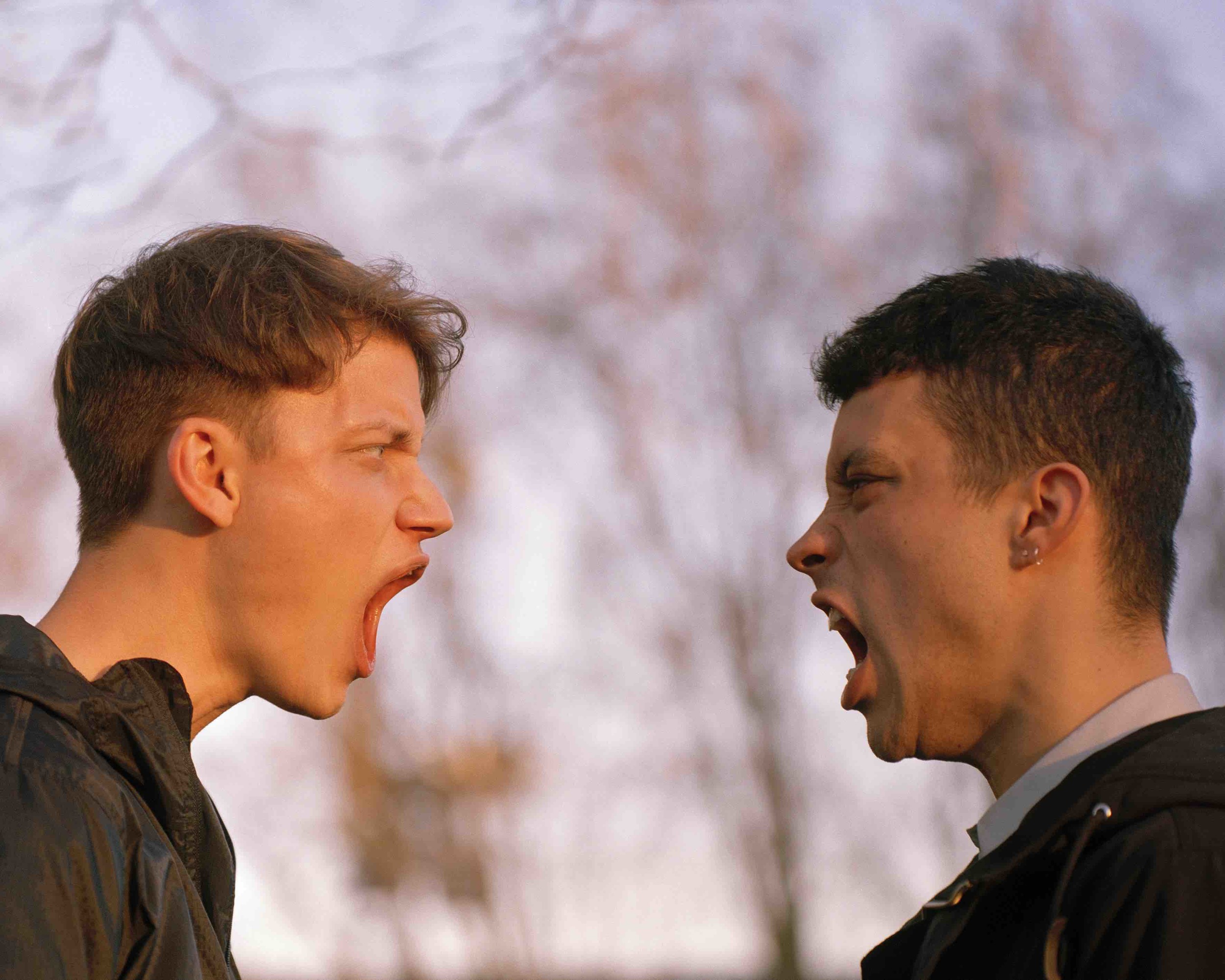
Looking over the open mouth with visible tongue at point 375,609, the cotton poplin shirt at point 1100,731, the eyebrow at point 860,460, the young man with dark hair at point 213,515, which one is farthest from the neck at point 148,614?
the cotton poplin shirt at point 1100,731

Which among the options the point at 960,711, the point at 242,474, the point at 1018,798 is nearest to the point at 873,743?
the point at 960,711

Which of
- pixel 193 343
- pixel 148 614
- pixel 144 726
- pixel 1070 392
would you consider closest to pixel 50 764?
pixel 144 726

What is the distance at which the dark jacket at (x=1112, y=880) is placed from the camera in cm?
162

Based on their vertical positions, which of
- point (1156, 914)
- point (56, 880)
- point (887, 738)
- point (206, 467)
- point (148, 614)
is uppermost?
point (206, 467)

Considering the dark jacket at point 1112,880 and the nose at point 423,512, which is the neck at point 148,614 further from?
the dark jacket at point 1112,880

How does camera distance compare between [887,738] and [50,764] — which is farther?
[887,738]

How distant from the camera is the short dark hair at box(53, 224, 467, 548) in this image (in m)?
2.29

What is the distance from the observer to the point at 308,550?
89.7 inches

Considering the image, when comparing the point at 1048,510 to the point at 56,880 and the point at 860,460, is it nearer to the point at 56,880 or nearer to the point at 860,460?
the point at 860,460

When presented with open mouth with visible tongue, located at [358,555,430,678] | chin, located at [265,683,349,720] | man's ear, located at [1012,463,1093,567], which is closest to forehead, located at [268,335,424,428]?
open mouth with visible tongue, located at [358,555,430,678]

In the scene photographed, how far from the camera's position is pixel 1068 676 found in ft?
6.92

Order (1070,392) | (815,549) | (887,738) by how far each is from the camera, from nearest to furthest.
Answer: (1070,392)
(887,738)
(815,549)

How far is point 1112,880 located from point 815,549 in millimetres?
914

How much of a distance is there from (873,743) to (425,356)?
121cm
